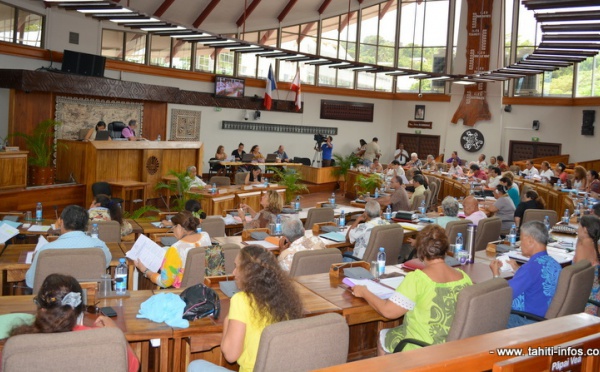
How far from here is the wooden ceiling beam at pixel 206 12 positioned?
17781 mm

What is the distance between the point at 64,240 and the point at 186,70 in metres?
13.7

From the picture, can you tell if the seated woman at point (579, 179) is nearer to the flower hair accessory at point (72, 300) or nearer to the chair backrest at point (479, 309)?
the chair backrest at point (479, 309)

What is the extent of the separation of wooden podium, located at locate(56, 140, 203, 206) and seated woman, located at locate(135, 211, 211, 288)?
6.90 m

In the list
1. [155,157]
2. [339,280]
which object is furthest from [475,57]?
[339,280]

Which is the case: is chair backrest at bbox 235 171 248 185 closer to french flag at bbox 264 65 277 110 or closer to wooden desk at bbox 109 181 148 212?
wooden desk at bbox 109 181 148 212

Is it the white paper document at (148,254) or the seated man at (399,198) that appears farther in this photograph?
the seated man at (399,198)

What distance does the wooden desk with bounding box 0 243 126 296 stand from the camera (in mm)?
4742

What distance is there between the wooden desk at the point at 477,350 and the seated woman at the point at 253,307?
1.23 metres

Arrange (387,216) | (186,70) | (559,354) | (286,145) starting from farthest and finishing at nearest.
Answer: (286,145), (186,70), (387,216), (559,354)

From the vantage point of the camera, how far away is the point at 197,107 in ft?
59.2

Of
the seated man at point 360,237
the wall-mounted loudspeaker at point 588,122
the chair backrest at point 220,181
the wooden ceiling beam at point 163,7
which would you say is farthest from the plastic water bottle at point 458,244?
the wall-mounted loudspeaker at point 588,122

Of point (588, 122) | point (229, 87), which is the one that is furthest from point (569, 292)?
point (588, 122)

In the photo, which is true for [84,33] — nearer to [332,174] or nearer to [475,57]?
[332,174]

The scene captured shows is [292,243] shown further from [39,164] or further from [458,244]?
[39,164]
